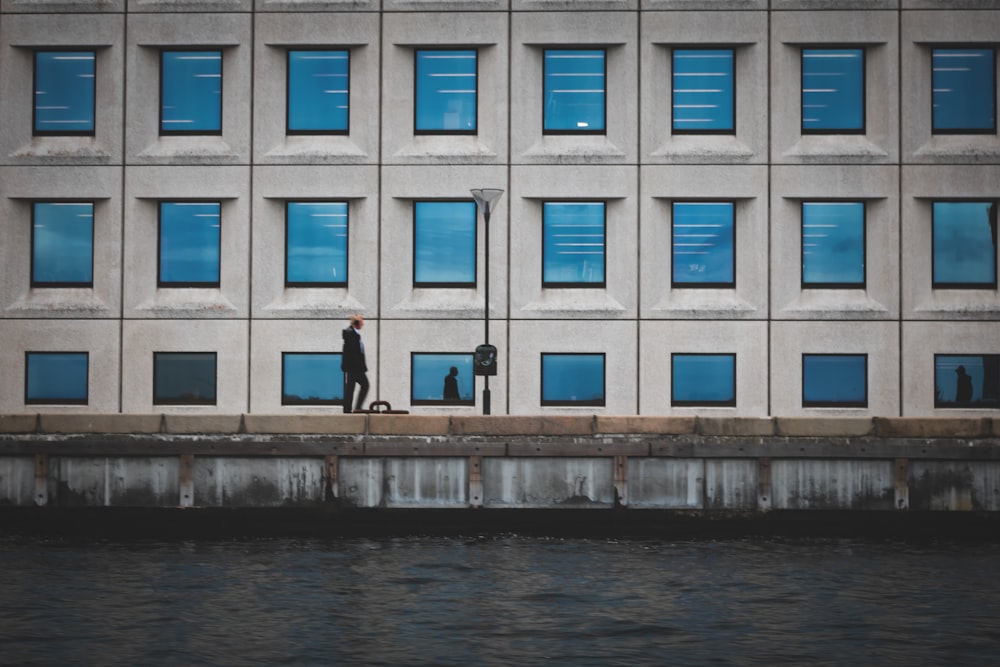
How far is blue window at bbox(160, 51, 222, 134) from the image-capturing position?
114ft

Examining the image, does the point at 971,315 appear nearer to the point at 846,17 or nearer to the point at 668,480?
the point at 846,17

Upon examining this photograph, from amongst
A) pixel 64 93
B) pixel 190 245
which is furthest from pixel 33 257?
pixel 64 93

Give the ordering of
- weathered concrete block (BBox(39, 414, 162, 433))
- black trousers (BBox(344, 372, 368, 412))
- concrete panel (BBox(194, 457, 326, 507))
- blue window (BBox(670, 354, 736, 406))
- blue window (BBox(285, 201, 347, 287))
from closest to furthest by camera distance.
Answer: concrete panel (BBox(194, 457, 326, 507))
weathered concrete block (BBox(39, 414, 162, 433))
black trousers (BBox(344, 372, 368, 412))
blue window (BBox(670, 354, 736, 406))
blue window (BBox(285, 201, 347, 287))

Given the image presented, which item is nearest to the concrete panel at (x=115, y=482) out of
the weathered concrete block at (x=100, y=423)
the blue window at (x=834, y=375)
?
the weathered concrete block at (x=100, y=423)

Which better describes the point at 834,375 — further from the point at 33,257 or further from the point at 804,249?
the point at 33,257

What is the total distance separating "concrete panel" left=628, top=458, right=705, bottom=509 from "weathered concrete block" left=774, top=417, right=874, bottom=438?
5.48 ft

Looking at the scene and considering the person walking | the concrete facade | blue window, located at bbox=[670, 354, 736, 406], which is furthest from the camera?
blue window, located at bbox=[670, 354, 736, 406]

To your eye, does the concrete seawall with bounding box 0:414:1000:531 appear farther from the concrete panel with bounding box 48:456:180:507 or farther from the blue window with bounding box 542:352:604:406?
the blue window with bounding box 542:352:604:406

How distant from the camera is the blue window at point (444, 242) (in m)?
34.3

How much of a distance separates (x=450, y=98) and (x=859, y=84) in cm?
1024

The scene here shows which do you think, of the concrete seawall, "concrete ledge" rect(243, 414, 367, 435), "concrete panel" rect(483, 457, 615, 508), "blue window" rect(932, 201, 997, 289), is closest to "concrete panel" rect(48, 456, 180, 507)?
the concrete seawall

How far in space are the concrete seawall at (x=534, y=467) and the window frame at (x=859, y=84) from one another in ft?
38.7

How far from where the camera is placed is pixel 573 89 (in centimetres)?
3431

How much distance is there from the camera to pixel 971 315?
33625 mm
